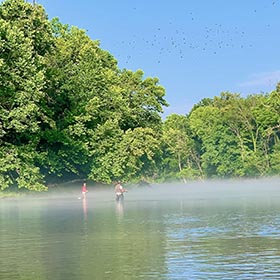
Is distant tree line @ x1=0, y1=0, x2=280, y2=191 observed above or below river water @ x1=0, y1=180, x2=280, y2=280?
above

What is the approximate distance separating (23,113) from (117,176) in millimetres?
20643

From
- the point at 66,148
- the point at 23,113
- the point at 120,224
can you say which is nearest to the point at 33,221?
the point at 120,224

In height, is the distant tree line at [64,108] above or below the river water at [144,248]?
above

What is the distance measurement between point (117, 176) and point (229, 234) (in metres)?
47.5

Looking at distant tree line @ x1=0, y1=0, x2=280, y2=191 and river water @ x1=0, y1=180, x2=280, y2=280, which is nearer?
river water @ x1=0, y1=180, x2=280, y2=280

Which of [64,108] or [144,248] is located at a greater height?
[64,108]

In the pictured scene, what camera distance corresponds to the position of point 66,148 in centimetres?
6481

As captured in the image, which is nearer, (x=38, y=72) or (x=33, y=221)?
(x=33, y=221)

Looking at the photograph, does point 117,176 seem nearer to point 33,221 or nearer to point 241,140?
point 33,221

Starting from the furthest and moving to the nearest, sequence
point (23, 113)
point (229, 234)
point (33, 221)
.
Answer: point (23, 113)
point (33, 221)
point (229, 234)

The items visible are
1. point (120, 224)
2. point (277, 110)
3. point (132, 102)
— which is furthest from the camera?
point (277, 110)

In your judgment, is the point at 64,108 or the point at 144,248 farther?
the point at 64,108

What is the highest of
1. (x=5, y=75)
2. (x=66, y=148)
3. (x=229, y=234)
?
(x=5, y=75)

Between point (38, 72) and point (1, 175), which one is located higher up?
point (38, 72)
